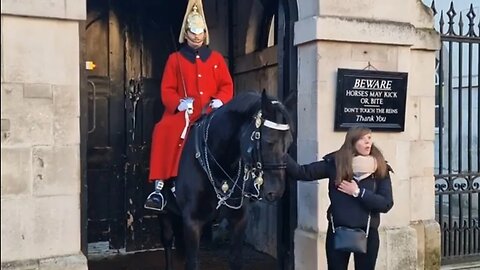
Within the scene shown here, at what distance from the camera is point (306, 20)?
6184mm

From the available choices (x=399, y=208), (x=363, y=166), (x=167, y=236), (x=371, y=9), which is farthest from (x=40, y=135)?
(x=399, y=208)

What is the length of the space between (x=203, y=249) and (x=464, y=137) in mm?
5396

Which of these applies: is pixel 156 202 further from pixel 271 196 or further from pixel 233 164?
pixel 271 196

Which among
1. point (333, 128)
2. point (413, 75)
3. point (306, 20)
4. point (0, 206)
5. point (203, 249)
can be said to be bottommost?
point (203, 249)

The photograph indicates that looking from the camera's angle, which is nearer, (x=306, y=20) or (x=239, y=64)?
(x=306, y=20)

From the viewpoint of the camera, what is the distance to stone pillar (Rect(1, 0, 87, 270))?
16.0 feet

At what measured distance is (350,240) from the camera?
4844mm

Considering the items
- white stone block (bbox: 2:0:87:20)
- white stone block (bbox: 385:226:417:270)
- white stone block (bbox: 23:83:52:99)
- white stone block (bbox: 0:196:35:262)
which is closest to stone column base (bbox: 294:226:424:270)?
white stone block (bbox: 385:226:417:270)

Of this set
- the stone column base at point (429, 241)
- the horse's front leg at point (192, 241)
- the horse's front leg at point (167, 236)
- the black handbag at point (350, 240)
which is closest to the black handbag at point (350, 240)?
the black handbag at point (350, 240)

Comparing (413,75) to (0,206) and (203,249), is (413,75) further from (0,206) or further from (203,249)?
(0,206)

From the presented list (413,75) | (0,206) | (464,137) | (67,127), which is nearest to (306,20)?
(413,75)

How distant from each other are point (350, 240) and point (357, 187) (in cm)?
40

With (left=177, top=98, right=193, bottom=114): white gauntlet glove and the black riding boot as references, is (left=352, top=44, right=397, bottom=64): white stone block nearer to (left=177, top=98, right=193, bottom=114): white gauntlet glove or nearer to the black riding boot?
(left=177, top=98, right=193, bottom=114): white gauntlet glove

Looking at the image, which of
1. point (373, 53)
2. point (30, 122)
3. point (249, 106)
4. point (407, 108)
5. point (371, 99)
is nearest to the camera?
point (249, 106)
